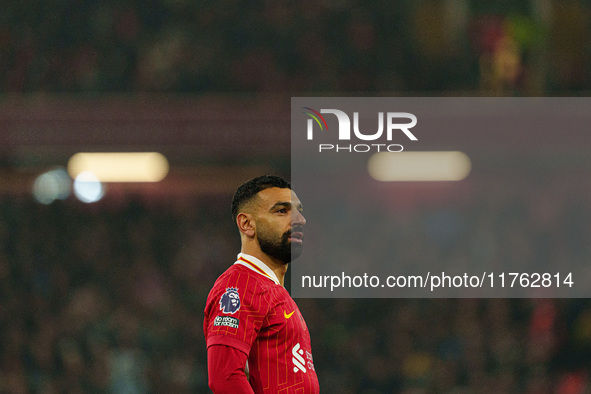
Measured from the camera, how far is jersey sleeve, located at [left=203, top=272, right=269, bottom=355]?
231cm

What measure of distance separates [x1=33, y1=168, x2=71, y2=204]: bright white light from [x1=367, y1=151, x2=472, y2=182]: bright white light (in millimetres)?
3085

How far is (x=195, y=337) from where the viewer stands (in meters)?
7.11

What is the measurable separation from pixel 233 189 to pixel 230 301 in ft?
17.0

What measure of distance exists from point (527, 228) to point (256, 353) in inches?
212

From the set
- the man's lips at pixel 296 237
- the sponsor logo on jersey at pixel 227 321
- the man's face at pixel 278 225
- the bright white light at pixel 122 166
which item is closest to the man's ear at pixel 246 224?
the man's face at pixel 278 225

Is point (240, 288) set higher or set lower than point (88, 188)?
lower

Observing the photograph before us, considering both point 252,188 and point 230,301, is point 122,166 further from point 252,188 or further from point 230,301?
point 230,301

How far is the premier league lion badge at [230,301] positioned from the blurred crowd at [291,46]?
5615 millimetres

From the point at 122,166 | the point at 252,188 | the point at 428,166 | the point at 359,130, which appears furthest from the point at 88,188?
the point at 252,188

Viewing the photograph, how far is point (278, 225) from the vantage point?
8.36ft

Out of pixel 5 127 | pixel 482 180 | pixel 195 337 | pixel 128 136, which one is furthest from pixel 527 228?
pixel 5 127

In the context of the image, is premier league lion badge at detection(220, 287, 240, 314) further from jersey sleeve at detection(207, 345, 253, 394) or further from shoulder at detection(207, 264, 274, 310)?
jersey sleeve at detection(207, 345, 253, 394)

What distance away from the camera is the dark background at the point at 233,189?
6.94m

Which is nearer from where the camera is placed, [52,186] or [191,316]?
[191,316]
